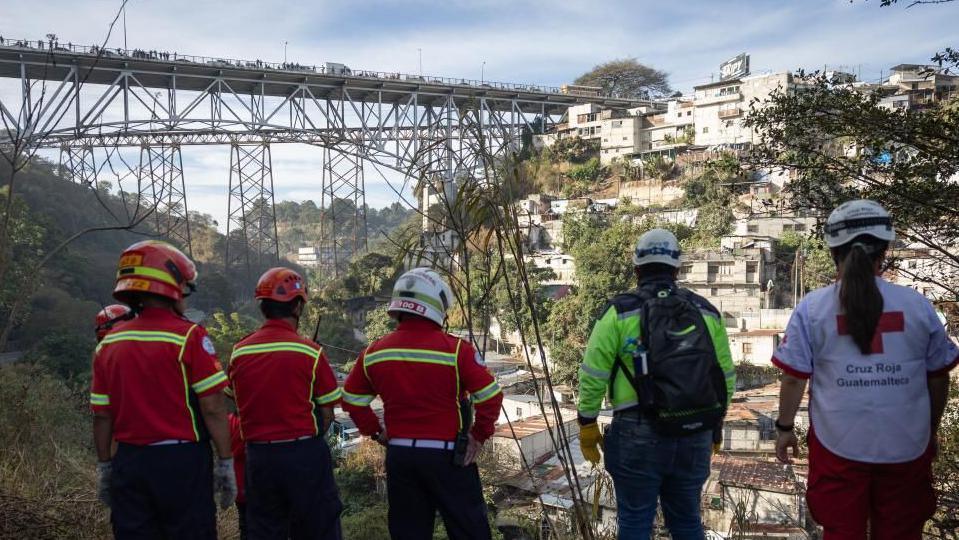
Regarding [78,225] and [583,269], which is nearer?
[583,269]

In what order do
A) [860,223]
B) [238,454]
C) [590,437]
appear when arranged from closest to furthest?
[860,223] → [590,437] → [238,454]

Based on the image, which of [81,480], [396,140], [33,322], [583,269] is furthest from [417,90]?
[81,480]

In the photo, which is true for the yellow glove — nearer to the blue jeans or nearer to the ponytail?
the blue jeans

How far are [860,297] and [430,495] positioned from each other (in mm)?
1696

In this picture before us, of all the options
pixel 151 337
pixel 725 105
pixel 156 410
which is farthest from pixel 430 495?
pixel 725 105

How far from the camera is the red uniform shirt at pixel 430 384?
259cm

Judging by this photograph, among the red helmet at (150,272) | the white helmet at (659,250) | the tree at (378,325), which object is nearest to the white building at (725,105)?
the tree at (378,325)

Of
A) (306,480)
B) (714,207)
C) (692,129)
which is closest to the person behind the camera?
(306,480)

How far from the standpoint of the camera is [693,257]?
92.5 ft

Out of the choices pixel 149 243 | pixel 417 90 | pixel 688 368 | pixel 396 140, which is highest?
pixel 417 90

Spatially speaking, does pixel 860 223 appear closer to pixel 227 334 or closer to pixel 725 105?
pixel 227 334

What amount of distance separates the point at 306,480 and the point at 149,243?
111cm

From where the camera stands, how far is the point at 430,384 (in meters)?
2.59

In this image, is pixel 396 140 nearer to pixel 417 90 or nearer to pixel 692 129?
pixel 417 90
